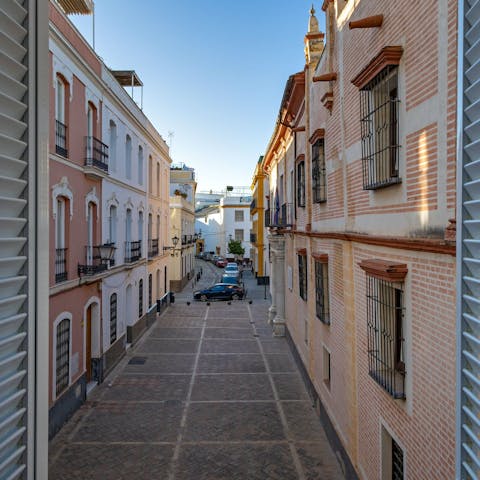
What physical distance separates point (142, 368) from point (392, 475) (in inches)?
444

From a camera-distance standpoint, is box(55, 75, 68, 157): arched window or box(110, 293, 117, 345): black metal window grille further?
box(110, 293, 117, 345): black metal window grille

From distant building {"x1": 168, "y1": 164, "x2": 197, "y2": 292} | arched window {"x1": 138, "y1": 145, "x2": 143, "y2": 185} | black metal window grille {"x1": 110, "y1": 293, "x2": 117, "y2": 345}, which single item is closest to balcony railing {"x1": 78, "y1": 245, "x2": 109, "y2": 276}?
black metal window grille {"x1": 110, "y1": 293, "x2": 117, "y2": 345}

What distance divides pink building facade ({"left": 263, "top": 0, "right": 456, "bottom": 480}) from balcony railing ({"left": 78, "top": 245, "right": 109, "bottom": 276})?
6470mm

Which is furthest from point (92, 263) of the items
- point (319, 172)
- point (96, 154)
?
point (319, 172)

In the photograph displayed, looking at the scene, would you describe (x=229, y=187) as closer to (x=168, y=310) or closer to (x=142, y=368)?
(x=168, y=310)

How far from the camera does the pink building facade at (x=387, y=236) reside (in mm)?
4883

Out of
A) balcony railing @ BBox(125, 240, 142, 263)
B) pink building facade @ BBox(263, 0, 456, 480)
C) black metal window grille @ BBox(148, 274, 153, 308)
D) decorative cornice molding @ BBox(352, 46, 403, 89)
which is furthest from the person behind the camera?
black metal window grille @ BBox(148, 274, 153, 308)

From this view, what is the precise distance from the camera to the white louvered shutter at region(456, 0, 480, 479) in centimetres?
218

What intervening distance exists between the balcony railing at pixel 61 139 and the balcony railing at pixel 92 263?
301 cm

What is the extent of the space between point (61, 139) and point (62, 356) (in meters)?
5.54

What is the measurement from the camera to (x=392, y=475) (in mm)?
6789

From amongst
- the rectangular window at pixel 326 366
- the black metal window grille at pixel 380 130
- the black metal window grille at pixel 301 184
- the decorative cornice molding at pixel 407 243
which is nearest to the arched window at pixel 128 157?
the black metal window grille at pixel 301 184

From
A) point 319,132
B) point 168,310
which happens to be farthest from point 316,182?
point 168,310

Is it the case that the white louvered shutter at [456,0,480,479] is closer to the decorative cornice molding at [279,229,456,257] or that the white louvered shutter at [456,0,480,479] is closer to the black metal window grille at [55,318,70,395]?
the decorative cornice molding at [279,229,456,257]
